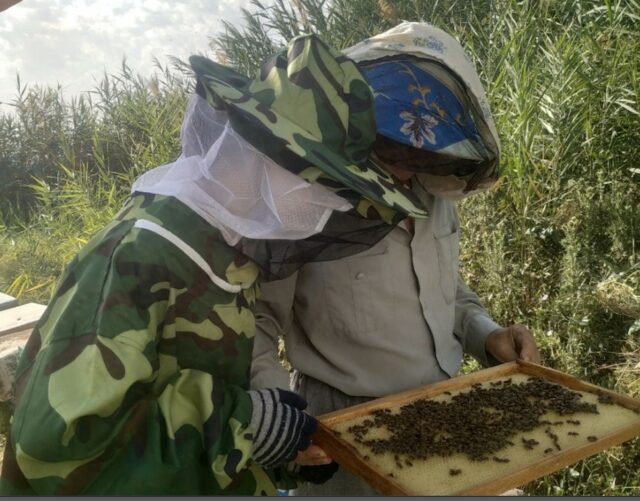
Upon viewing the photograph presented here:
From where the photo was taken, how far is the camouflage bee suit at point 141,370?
119cm

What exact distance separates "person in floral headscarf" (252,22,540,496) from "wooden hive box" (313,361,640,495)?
0.13m

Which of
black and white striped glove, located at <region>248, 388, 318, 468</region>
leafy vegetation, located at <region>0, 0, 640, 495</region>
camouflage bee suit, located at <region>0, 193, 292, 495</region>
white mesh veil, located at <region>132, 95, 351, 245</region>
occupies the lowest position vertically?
leafy vegetation, located at <region>0, 0, 640, 495</region>

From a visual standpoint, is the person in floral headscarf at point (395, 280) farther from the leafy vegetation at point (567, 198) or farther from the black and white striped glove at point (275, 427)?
the leafy vegetation at point (567, 198)

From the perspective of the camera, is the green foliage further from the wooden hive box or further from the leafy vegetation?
the wooden hive box

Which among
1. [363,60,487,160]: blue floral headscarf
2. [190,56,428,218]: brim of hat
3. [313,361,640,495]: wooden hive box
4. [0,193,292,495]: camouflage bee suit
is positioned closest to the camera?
[0,193,292,495]: camouflage bee suit

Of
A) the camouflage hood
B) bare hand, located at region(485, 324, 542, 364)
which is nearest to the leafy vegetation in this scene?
bare hand, located at region(485, 324, 542, 364)

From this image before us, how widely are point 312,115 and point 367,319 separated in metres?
0.70

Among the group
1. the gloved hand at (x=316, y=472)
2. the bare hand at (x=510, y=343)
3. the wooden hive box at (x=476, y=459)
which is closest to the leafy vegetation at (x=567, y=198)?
the bare hand at (x=510, y=343)

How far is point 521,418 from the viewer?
1797mm

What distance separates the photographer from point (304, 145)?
132 centimetres

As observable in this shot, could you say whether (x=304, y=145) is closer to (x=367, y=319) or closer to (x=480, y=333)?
(x=367, y=319)

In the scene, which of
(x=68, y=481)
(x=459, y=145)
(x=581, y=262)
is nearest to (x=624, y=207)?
(x=581, y=262)

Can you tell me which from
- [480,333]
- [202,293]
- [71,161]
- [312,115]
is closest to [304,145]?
[312,115]

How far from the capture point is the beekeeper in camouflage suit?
121cm
